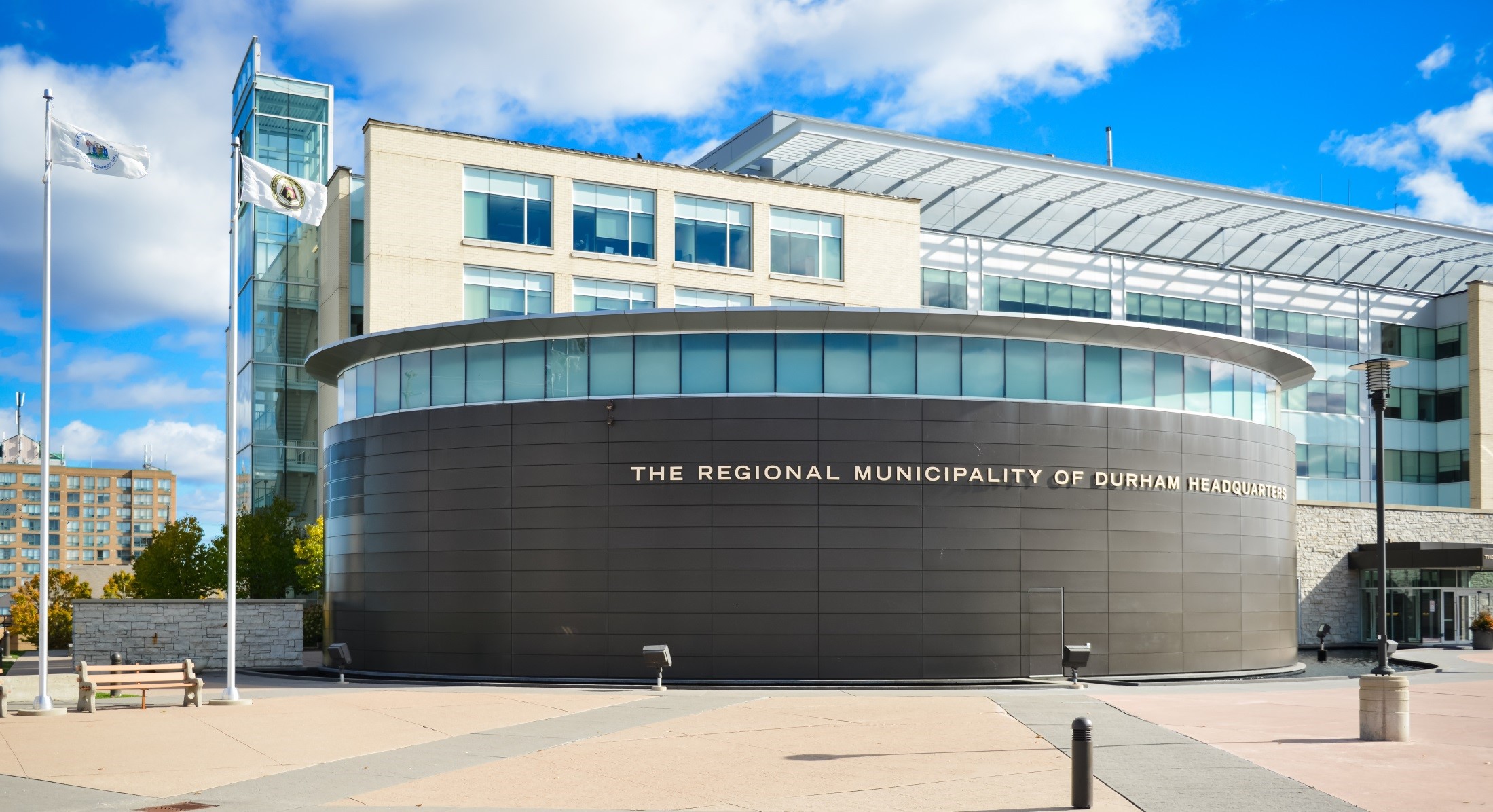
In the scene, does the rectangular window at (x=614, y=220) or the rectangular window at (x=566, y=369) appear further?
the rectangular window at (x=614, y=220)

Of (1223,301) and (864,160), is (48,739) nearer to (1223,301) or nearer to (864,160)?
(864,160)

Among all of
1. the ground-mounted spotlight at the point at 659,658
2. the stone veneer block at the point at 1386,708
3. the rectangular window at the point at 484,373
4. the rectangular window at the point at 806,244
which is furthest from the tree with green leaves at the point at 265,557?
the stone veneer block at the point at 1386,708

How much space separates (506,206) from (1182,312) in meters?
36.0

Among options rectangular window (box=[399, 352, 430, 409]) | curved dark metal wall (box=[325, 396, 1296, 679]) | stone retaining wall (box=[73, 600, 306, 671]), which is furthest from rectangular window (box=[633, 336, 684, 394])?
stone retaining wall (box=[73, 600, 306, 671])

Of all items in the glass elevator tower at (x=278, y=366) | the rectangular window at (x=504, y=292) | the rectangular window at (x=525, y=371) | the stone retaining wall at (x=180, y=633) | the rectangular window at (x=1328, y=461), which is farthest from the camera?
the rectangular window at (x=1328, y=461)

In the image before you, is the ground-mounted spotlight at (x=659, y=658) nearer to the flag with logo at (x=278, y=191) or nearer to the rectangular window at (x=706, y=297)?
the flag with logo at (x=278, y=191)

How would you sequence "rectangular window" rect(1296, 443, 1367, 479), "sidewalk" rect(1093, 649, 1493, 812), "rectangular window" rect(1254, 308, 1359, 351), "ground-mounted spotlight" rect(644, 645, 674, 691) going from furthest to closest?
1. "rectangular window" rect(1254, 308, 1359, 351)
2. "rectangular window" rect(1296, 443, 1367, 479)
3. "ground-mounted spotlight" rect(644, 645, 674, 691)
4. "sidewalk" rect(1093, 649, 1493, 812)

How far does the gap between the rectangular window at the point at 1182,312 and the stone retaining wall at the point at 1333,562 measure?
→ 14951 millimetres

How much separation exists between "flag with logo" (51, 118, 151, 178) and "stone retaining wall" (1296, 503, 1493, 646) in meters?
42.2

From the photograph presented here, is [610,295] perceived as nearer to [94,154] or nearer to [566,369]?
[566,369]

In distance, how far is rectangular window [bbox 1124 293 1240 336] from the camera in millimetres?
64062

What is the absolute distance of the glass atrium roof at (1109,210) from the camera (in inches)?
2088

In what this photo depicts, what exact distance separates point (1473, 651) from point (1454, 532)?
1117 centimetres

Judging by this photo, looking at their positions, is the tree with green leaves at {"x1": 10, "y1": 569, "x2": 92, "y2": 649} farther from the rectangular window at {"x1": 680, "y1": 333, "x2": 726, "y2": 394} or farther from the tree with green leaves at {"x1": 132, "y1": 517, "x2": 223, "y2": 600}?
the rectangular window at {"x1": 680, "y1": 333, "x2": 726, "y2": 394}
